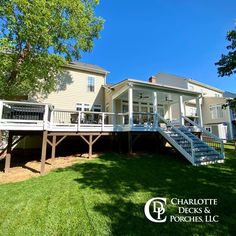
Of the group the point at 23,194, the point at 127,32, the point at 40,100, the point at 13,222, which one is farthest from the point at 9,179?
the point at 127,32

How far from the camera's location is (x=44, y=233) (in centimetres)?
352

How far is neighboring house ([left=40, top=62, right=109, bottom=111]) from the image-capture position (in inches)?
555

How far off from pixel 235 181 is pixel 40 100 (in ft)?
42.5

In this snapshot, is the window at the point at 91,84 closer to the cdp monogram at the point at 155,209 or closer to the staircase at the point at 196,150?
the staircase at the point at 196,150

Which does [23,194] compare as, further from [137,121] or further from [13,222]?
[137,121]

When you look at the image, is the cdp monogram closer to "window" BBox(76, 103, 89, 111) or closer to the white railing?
the white railing

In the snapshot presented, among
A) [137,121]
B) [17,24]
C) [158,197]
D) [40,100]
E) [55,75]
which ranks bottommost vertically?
[158,197]

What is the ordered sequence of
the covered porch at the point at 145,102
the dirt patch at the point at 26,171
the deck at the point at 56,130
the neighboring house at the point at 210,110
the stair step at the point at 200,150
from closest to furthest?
1. the dirt patch at the point at 26,171
2. the deck at the point at 56,130
3. the stair step at the point at 200,150
4. the covered porch at the point at 145,102
5. the neighboring house at the point at 210,110

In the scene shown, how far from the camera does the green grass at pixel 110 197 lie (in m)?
3.58

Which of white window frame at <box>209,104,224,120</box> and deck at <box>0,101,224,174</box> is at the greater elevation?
white window frame at <box>209,104,224,120</box>

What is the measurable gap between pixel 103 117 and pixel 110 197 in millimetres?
6221

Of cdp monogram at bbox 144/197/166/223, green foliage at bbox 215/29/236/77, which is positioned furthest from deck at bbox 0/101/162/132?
cdp monogram at bbox 144/197/166/223

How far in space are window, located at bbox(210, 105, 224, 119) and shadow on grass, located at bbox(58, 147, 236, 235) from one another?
1563 cm

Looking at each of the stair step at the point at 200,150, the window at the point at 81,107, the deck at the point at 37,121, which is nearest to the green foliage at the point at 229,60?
the stair step at the point at 200,150
